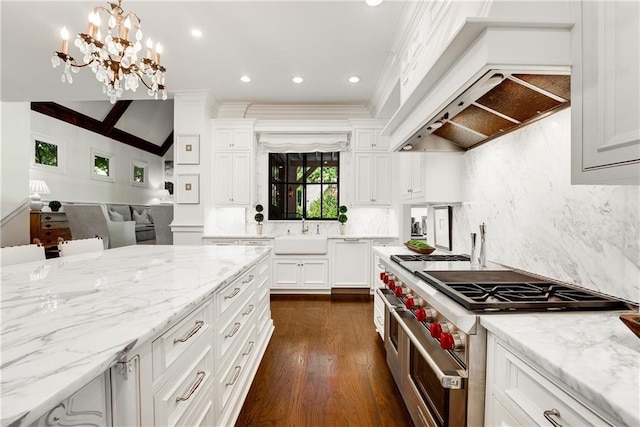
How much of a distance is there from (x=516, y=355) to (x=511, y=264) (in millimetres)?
1077

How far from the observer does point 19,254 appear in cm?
202

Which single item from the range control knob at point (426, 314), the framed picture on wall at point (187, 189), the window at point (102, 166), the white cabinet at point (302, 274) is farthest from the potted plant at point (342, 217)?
the window at point (102, 166)

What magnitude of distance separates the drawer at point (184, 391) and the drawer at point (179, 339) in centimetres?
7

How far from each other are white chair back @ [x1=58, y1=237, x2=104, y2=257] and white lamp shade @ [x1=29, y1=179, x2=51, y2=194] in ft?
12.7

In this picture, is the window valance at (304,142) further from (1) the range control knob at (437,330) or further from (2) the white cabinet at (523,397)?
(2) the white cabinet at (523,397)

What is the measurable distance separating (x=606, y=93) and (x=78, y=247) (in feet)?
10.7

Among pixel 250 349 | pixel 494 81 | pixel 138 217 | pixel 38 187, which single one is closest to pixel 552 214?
pixel 494 81

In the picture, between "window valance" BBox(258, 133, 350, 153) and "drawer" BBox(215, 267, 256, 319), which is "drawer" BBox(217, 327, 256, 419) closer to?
"drawer" BBox(215, 267, 256, 319)

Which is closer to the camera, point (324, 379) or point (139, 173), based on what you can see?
point (324, 379)

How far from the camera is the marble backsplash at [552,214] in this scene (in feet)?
3.57

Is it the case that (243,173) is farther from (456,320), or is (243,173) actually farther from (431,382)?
(456,320)

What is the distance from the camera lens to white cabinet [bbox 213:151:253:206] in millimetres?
4609

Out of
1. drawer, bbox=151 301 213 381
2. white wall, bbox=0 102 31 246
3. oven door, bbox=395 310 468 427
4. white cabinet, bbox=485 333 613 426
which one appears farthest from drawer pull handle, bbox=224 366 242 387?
white wall, bbox=0 102 31 246

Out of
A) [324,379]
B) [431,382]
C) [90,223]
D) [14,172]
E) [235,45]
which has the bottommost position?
[324,379]
